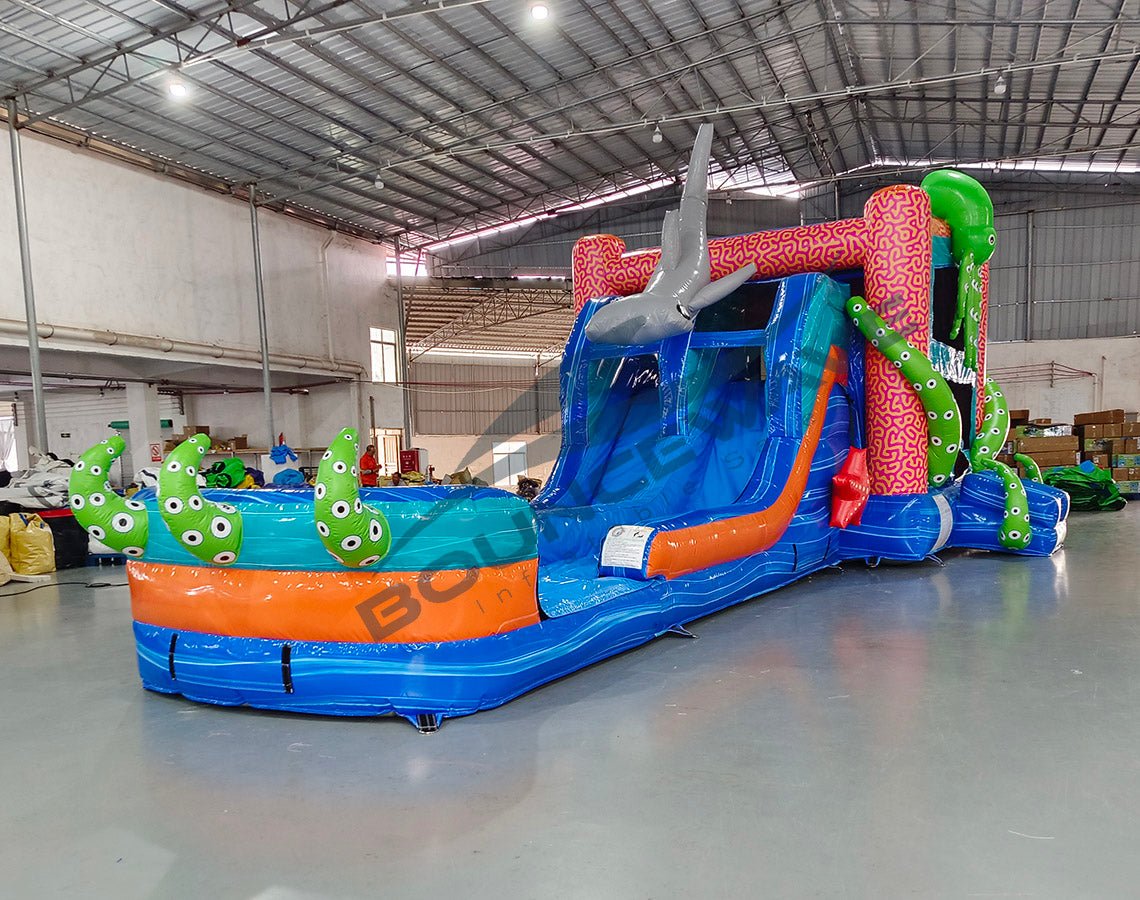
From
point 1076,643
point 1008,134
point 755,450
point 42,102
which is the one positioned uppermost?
point 1008,134

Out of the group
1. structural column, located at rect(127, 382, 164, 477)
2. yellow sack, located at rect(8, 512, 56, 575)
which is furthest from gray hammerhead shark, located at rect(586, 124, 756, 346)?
structural column, located at rect(127, 382, 164, 477)

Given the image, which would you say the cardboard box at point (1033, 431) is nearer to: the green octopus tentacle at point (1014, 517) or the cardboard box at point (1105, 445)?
the cardboard box at point (1105, 445)

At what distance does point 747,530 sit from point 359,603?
228 cm

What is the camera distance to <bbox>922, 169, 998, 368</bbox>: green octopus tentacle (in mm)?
5938

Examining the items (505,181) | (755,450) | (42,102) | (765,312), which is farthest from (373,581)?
(505,181)

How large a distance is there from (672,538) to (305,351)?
33.3 ft

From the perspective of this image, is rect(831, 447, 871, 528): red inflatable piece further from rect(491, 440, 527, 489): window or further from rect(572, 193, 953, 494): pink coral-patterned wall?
rect(491, 440, 527, 489): window

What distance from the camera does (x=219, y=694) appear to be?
307cm

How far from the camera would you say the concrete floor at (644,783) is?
1.89 metres

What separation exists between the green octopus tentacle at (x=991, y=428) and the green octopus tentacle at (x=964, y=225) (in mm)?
908

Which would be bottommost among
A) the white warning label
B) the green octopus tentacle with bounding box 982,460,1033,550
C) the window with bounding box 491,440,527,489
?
the window with bounding box 491,440,527,489

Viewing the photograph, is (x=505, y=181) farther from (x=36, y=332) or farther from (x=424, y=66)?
(x=36, y=332)

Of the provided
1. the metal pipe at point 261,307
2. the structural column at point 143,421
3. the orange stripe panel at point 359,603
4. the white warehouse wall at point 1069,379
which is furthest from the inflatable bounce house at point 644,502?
the white warehouse wall at point 1069,379

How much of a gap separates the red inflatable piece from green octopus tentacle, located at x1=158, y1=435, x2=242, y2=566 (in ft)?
12.5
